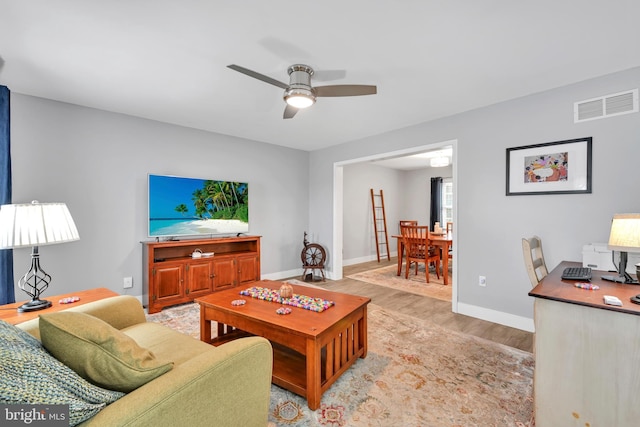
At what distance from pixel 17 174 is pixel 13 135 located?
39 centimetres

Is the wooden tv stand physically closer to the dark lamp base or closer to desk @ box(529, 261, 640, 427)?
the dark lamp base

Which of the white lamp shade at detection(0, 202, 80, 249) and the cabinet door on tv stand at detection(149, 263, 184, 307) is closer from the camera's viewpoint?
the white lamp shade at detection(0, 202, 80, 249)

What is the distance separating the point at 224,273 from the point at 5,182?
92.2 inches

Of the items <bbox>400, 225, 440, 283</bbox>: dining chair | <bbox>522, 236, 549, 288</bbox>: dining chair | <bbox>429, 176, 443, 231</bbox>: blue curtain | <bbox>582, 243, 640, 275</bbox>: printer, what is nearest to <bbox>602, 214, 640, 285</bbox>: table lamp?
<bbox>522, 236, 549, 288</bbox>: dining chair

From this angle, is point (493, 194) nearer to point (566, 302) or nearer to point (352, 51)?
point (566, 302)

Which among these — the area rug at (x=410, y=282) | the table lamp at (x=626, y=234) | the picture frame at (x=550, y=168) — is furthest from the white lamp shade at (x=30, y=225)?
the area rug at (x=410, y=282)

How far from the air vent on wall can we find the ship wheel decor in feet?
12.4

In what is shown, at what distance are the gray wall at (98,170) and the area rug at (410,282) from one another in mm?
2934

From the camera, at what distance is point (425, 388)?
193 centimetres

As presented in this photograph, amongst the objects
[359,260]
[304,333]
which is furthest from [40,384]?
[359,260]

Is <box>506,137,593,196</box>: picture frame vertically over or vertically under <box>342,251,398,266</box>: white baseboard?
over

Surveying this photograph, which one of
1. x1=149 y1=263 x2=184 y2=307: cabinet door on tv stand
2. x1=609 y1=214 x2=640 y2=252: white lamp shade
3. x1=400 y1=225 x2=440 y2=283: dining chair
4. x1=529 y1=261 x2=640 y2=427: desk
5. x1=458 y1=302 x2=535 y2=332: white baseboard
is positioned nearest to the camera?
x1=529 y1=261 x2=640 y2=427: desk

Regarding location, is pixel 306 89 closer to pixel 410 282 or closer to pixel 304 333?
pixel 304 333

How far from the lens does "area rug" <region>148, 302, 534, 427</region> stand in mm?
1659
